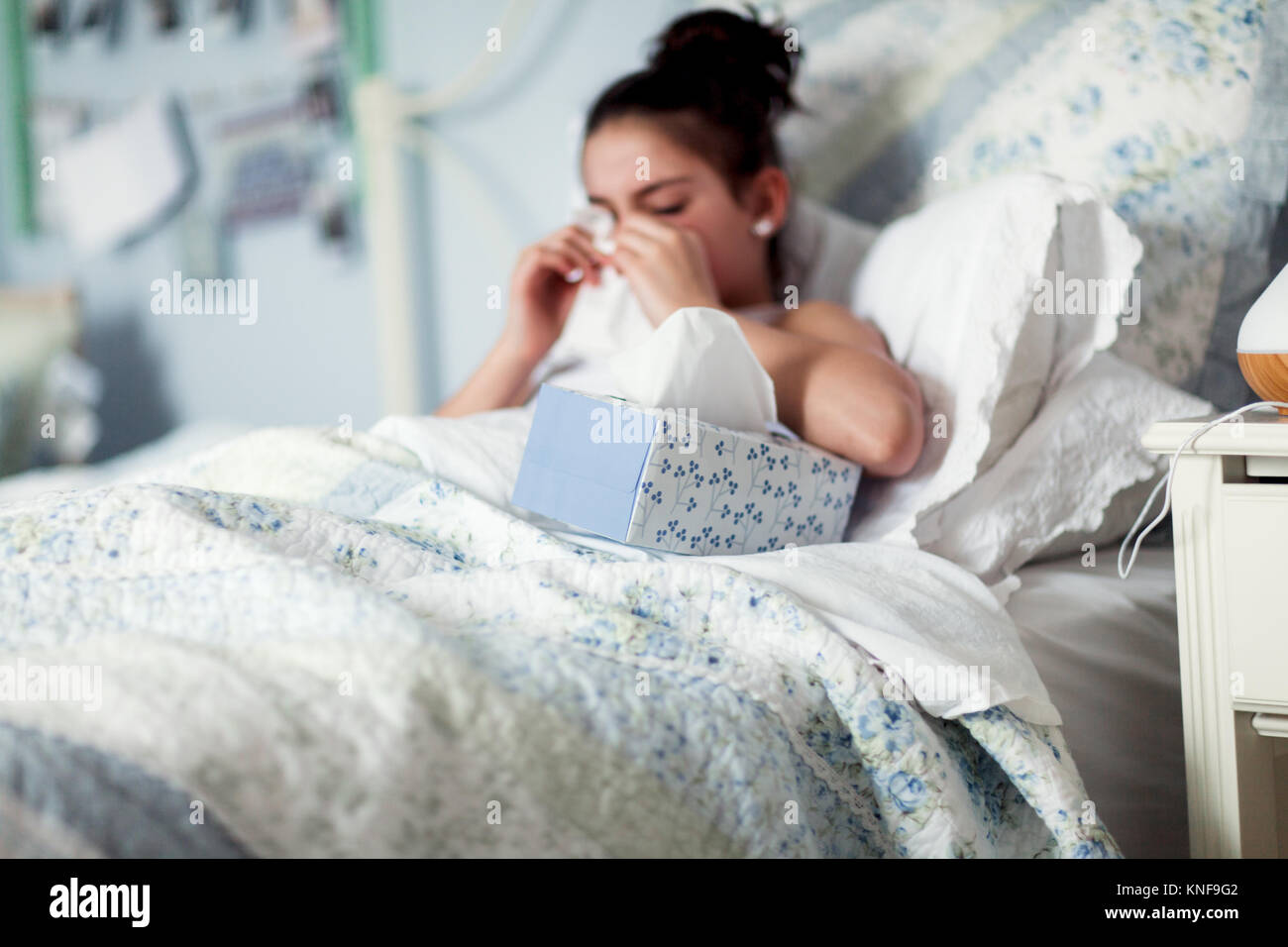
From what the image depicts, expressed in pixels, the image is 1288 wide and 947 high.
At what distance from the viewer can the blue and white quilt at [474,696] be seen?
0.47m

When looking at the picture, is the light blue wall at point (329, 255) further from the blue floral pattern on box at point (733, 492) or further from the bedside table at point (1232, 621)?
the bedside table at point (1232, 621)

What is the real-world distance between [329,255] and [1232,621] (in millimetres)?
1814

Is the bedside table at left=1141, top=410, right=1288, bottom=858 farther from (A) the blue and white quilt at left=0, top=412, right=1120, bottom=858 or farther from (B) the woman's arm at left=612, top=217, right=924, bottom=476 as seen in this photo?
(B) the woman's arm at left=612, top=217, right=924, bottom=476

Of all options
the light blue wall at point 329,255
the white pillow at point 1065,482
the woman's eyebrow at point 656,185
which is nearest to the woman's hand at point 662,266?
the woman's eyebrow at point 656,185

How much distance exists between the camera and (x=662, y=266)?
3.70 ft

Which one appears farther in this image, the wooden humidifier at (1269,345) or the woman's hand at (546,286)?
the woman's hand at (546,286)

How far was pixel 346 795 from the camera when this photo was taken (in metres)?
0.48

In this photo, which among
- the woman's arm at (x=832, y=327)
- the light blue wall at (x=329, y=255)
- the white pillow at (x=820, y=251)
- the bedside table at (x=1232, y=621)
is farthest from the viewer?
the light blue wall at (x=329, y=255)

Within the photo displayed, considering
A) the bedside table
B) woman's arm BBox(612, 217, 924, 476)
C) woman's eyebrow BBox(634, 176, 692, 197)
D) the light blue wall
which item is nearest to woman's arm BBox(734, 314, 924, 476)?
woman's arm BBox(612, 217, 924, 476)

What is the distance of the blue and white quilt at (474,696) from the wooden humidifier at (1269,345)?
27 centimetres

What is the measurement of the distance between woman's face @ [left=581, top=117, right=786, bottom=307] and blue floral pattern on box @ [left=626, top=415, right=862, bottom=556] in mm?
439

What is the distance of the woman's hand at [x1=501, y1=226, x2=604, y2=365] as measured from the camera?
1.26 m

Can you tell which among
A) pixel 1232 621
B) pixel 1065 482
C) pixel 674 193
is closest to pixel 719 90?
pixel 674 193

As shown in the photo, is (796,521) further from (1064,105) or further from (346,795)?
(1064,105)
